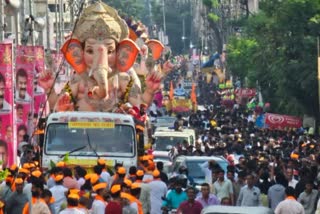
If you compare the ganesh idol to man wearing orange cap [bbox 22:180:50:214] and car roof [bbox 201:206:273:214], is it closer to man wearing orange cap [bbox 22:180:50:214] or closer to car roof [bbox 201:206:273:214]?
man wearing orange cap [bbox 22:180:50:214]

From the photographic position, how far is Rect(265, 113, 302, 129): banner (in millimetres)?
47409

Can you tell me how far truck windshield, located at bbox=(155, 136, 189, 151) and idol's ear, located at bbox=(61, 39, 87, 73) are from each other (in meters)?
8.16

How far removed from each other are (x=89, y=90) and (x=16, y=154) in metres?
2.12

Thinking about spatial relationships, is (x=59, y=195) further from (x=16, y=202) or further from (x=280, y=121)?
(x=280, y=121)

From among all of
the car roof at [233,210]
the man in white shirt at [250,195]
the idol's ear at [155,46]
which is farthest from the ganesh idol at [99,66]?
the car roof at [233,210]

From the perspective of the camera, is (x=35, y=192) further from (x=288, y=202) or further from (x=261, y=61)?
(x=261, y=61)

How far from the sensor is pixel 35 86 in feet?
126

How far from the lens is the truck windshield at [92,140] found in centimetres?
2845


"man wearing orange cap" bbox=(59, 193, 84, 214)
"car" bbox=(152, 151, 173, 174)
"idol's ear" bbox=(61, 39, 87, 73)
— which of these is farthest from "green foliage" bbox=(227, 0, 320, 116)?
"man wearing orange cap" bbox=(59, 193, 84, 214)

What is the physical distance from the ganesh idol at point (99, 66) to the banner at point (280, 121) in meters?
11.3

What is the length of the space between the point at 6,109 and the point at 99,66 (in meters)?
3.01

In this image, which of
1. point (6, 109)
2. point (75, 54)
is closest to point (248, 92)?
point (75, 54)

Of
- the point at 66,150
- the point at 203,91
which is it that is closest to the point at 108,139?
the point at 66,150

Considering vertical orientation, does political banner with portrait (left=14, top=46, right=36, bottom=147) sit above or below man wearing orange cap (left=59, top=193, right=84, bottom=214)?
above
